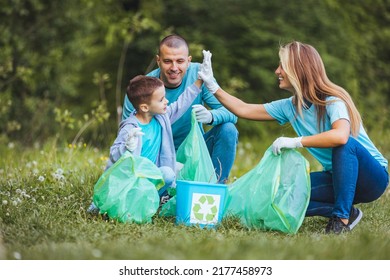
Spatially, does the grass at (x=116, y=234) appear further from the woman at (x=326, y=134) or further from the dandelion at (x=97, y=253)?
the woman at (x=326, y=134)

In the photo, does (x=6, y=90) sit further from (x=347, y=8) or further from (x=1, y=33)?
(x=347, y=8)

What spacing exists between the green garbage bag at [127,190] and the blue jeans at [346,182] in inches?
40.2

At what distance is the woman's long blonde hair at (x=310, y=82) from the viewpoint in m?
3.96

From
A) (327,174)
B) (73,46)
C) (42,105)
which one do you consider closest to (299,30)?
(73,46)

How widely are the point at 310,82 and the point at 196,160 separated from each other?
0.83 m

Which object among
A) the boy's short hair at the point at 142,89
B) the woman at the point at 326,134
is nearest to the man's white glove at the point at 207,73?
the woman at the point at 326,134

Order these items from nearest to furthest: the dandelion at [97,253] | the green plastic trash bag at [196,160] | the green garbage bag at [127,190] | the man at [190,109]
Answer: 1. the dandelion at [97,253]
2. the green garbage bag at [127,190]
3. the green plastic trash bag at [196,160]
4. the man at [190,109]

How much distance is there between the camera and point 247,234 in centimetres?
379

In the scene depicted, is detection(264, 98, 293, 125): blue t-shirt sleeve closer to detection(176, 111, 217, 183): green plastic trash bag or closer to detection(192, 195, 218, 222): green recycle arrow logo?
detection(176, 111, 217, 183): green plastic trash bag

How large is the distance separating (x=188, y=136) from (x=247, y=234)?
80cm

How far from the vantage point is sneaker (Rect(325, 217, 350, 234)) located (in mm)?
3912

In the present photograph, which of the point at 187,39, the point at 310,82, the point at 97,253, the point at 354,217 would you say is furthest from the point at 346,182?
the point at 187,39

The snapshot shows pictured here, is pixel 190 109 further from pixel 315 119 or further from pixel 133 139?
pixel 315 119

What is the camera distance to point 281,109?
13.8 ft
